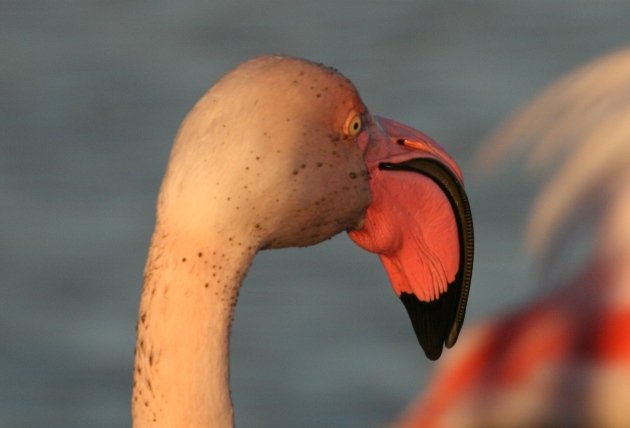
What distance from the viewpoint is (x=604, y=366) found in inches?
176

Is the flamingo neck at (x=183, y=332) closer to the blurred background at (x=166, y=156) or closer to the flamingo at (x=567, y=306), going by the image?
the flamingo at (x=567, y=306)

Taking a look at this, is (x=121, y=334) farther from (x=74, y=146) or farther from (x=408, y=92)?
(x=408, y=92)

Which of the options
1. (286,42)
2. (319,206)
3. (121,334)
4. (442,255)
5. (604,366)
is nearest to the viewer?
(319,206)

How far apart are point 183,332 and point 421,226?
64 cm

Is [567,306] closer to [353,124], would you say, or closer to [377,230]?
[377,230]

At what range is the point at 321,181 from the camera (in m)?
3.25

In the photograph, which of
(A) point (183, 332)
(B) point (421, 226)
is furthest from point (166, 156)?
(A) point (183, 332)

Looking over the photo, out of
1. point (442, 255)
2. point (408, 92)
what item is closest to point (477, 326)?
point (442, 255)

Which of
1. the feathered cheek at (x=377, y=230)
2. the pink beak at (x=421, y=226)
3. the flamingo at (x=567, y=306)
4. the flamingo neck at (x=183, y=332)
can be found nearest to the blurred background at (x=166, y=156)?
the flamingo at (x=567, y=306)

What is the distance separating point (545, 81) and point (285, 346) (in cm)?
202

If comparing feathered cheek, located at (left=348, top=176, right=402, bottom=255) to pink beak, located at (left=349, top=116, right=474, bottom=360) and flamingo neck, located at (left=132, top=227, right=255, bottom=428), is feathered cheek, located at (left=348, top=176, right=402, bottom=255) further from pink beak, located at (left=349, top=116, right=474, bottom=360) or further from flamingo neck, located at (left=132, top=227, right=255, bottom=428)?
flamingo neck, located at (left=132, top=227, right=255, bottom=428)

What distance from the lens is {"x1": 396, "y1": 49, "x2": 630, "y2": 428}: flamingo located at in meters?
4.47

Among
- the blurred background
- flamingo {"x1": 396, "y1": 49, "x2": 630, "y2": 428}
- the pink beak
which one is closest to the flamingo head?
the pink beak

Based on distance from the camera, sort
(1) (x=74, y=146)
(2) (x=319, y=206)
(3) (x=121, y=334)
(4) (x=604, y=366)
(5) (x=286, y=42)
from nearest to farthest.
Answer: (2) (x=319, y=206) → (4) (x=604, y=366) → (3) (x=121, y=334) → (1) (x=74, y=146) → (5) (x=286, y=42)
